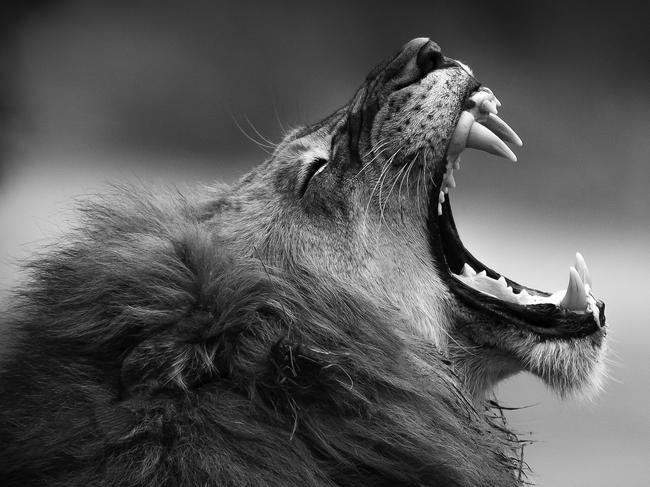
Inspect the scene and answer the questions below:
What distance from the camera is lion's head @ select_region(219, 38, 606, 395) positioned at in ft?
6.66

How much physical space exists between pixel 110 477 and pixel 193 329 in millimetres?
319

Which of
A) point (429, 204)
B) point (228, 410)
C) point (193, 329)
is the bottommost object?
point (228, 410)

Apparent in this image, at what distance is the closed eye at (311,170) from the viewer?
2.13 m

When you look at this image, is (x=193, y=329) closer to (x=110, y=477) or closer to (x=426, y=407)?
(x=110, y=477)

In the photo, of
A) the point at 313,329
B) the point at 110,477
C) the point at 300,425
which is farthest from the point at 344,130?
the point at 110,477

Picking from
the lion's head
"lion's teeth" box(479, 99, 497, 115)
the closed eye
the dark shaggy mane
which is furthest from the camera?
"lion's teeth" box(479, 99, 497, 115)

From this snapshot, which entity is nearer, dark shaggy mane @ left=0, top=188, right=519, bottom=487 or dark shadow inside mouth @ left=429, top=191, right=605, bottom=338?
dark shaggy mane @ left=0, top=188, right=519, bottom=487

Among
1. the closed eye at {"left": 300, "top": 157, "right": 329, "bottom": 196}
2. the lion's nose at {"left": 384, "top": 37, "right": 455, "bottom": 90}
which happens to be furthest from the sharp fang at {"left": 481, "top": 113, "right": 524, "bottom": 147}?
the closed eye at {"left": 300, "top": 157, "right": 329, "bottom": 196}

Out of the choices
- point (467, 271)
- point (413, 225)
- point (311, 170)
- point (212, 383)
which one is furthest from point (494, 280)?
point (212, 383)

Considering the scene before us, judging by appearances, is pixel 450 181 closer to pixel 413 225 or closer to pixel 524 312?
pixel 413 225

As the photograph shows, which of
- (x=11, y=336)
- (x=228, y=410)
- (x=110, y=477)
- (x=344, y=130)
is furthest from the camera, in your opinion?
(x=344, y=130)

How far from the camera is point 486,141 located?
7.29ft

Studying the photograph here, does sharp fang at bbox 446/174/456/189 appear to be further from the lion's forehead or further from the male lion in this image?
the lion's forehead

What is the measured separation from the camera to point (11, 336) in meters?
1.89
